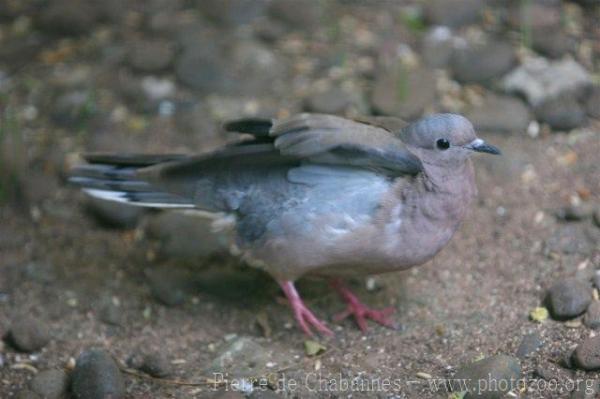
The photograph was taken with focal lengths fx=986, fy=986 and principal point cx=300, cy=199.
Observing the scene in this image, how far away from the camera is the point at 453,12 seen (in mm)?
6402

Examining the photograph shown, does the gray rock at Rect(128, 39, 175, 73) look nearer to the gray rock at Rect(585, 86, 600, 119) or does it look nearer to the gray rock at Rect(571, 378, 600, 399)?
the gray rock at Rect(585, 86, 600, 119)

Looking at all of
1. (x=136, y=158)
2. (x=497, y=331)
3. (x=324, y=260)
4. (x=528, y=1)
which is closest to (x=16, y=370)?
(x=136, y=158)

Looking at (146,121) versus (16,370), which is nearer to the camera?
(16,370)

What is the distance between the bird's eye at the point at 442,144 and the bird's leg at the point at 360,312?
2.93 ft


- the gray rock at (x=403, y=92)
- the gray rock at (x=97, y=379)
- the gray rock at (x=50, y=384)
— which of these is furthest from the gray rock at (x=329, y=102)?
the gray rock at (x=50, y=384)

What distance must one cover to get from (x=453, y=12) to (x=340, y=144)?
265 cm

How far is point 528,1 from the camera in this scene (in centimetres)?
616

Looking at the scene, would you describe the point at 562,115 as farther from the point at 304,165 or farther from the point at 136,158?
the point at 136,158

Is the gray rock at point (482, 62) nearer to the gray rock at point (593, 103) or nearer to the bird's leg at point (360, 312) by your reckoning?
the gray rock at point (593, 103)

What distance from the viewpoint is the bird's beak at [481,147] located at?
4195 mm

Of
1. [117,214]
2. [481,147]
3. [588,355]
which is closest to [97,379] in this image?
[117,214]

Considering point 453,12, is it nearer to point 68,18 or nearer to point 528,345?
point 68,18

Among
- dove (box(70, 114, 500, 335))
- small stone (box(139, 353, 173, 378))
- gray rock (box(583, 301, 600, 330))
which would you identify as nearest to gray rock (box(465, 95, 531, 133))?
dove (box(70, 114, 500, 335))

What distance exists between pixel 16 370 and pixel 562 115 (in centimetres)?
323
